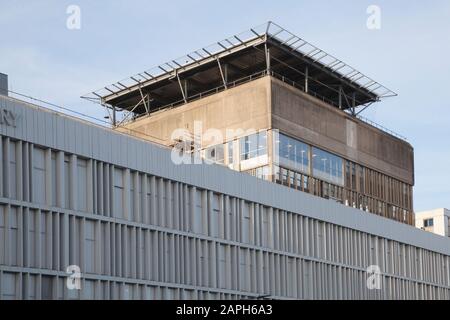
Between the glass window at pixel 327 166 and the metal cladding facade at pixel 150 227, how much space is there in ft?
23.6

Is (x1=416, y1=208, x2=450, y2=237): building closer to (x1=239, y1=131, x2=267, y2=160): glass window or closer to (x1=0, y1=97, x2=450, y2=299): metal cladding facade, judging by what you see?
(x1=0, y1=97, x2=450, y2=299): metal cladding facade

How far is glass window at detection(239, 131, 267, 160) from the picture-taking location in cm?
8225

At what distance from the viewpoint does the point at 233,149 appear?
278 ft

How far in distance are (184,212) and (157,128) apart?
3007 centimetres

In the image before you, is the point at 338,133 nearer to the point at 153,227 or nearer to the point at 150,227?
the point at 153,227

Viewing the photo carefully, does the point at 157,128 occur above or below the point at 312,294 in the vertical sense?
above

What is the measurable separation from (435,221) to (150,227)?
114692mm

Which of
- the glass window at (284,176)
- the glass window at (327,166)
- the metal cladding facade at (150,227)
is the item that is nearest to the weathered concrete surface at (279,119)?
the glass window at (327,166)

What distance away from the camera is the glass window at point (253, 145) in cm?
8225
